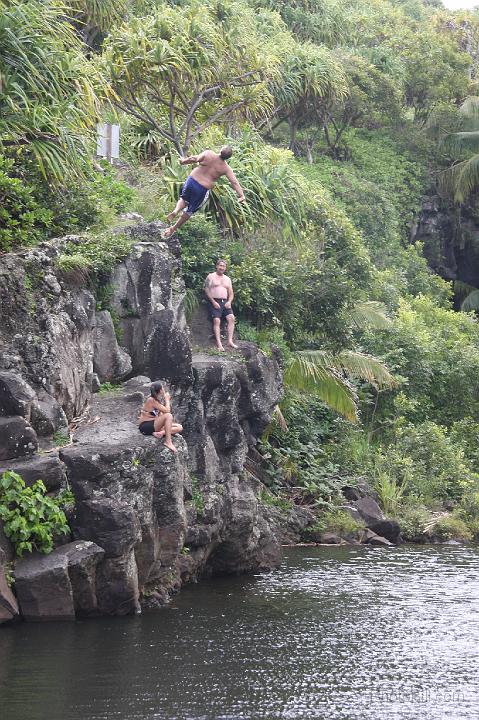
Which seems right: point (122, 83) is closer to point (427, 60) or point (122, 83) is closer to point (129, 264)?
point (129, 264)

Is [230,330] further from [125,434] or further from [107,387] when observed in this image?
[125,434]

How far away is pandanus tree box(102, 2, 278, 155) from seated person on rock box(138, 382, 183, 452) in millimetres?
9241

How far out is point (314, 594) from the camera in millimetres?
15812

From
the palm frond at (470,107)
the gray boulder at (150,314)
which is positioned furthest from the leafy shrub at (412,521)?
the palm frond at (470,107)

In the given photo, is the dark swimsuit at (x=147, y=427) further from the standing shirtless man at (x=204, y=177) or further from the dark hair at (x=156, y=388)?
the standing shirtless man at (x=204, y=177)

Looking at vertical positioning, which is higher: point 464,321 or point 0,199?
point 0,199

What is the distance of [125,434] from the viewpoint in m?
14.5

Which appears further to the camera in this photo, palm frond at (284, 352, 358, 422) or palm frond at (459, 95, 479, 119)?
palm frond at (459, 95, 479, 119)

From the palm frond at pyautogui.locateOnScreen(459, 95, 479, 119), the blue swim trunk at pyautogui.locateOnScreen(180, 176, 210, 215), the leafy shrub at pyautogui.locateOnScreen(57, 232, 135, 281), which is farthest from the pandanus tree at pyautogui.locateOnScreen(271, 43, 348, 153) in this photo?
the leafy shrub at pyautogui.locateOnScreen(57, 232, 135, 281)

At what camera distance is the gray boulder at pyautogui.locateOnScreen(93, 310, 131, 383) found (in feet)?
54.4

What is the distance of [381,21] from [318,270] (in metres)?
25.4

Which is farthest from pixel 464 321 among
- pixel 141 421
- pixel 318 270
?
pixel 141 421

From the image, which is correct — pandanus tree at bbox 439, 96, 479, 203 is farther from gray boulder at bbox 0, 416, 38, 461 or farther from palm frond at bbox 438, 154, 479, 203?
gray boulder at bbox 0, 416, 38, 461

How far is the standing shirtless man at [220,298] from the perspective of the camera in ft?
62.8
